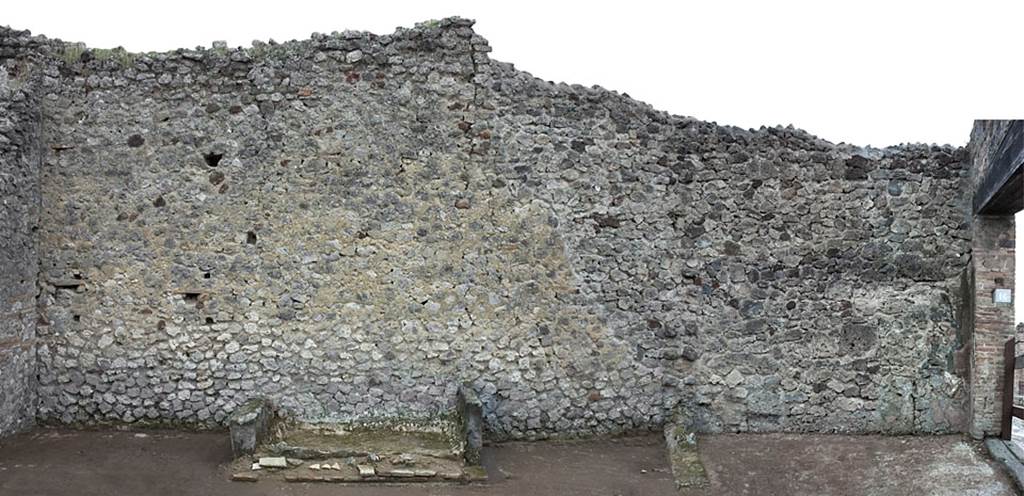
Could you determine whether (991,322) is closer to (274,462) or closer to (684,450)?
(684,450)

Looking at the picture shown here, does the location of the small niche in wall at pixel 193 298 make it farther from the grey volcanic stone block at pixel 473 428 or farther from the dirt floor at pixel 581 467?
the grey volcanic stone block at pixel 473 428

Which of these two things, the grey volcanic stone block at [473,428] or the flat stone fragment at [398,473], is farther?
the grey volcanic stone block at [473,428]

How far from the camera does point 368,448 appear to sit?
820cm

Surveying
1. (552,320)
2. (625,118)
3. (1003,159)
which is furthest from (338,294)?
(1003,159)

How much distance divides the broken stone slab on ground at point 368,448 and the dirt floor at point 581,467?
0.14 meters

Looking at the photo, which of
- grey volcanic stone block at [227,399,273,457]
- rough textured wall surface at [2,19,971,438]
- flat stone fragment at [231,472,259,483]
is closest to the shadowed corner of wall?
rough textured wall surface at [2,19,971,438]

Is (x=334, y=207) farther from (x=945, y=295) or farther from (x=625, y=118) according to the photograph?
(x=945, y=295)

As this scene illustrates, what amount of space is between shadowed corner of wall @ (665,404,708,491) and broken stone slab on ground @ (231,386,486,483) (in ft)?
5.97

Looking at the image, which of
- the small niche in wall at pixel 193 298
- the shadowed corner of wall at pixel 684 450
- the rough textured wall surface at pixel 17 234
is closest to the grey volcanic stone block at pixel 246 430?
the small niche in wall at pixel 193 298

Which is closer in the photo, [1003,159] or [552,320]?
[1003,159]

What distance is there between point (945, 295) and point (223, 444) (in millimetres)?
7487

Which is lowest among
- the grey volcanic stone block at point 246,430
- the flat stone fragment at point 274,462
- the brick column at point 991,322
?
the flat stone fragment at point 274,462

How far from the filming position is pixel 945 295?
345 inches

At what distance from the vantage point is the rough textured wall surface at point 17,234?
27.4ft
